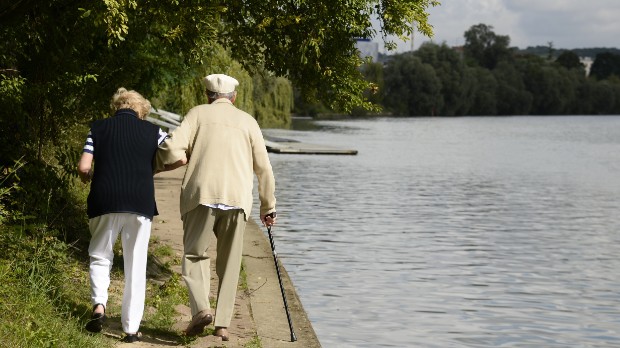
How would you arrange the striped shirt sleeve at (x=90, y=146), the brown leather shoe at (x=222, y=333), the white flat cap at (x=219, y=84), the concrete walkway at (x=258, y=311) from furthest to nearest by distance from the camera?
the concrete walkway at (x=258, y=311), the brown leather shoe at (x=222, y=333), the white flat cap at (x=219, y=84), the striped shirt sleeve at (x=90, y=146)

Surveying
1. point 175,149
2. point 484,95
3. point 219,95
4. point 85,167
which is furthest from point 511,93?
point 85,167

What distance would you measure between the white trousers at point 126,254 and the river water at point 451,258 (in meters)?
2.65

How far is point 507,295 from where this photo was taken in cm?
1324

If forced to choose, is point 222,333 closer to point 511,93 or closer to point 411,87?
point 411,87

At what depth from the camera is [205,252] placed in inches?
319

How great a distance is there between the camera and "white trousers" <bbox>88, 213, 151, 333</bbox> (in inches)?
307

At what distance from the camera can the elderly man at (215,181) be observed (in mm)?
7910

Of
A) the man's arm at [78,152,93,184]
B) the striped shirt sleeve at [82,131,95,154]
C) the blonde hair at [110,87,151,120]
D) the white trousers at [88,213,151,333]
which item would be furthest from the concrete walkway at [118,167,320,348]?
the blonde hair at [110,87,151,120]

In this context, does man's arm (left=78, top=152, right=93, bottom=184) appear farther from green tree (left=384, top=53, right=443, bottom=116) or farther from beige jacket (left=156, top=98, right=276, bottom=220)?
green tree (left=384, top=53, right=443, bottom=116)

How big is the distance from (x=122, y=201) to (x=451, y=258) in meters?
9.08

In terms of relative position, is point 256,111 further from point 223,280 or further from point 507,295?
point 223,280

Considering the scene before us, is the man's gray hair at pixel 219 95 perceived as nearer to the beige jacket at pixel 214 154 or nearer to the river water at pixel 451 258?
the beige jacket at pixel 214 154

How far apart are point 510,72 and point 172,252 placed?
17286 cm

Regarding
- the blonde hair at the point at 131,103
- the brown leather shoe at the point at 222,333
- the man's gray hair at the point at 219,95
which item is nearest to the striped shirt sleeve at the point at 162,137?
the blonde hair at the point at 131,103
